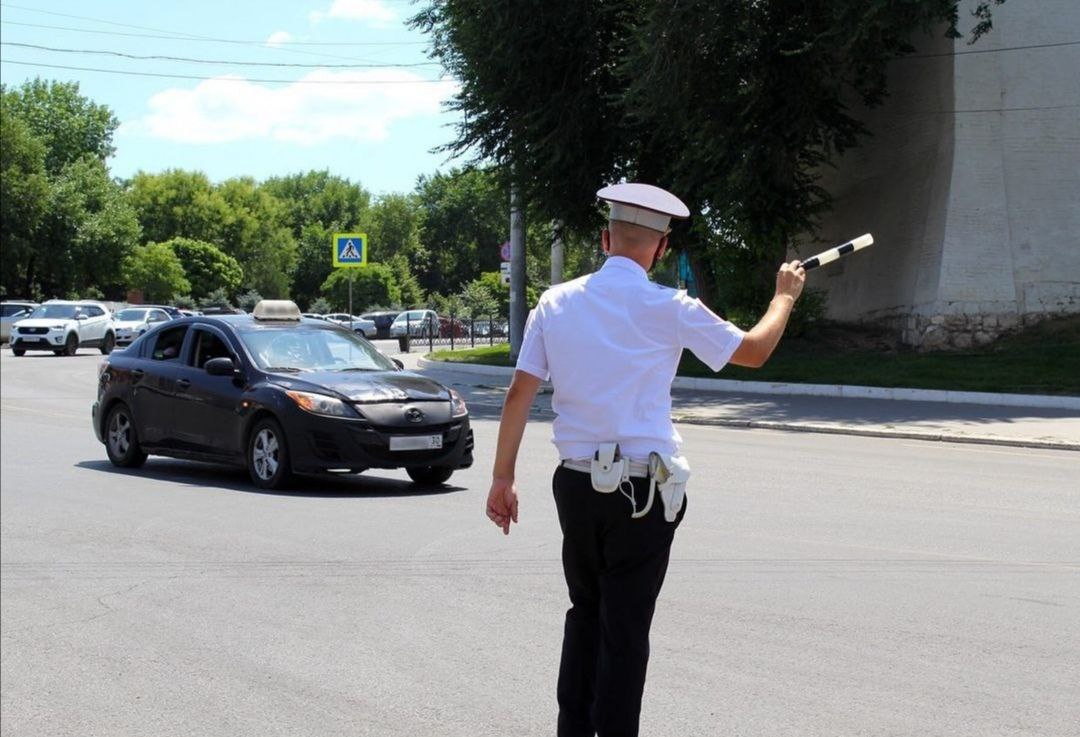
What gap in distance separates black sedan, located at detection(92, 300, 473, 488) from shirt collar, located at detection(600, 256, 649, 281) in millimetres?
7495

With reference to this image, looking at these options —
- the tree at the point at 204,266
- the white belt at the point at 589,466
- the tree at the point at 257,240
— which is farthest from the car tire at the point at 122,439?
the tree at the point at 257,240

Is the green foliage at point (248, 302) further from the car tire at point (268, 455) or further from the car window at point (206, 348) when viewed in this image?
the car tire at point (268, 455)

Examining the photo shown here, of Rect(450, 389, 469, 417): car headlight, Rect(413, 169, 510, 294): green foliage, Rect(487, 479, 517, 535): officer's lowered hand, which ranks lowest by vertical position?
Rect(450, 389, 469, 417): car headlight

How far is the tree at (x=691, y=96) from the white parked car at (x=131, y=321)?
63.5 feet

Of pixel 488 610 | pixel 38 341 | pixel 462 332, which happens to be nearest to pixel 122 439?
pixel 488 610

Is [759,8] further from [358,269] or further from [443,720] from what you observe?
[358,269]

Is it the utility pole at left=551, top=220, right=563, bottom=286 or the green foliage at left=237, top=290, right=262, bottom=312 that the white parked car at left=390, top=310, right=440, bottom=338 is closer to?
the green foliage at left=237, top=290, right=262, bottom=312

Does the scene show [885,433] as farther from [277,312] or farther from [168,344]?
[168,344]

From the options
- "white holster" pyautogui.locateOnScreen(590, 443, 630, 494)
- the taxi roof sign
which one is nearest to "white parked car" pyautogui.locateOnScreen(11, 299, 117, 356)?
the taxi roof sign

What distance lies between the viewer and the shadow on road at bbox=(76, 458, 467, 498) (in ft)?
38.9

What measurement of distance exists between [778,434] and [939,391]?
4.53 meters

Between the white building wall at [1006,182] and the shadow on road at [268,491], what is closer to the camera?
the shadow on road at [268,491]

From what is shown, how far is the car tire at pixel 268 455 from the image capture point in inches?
468

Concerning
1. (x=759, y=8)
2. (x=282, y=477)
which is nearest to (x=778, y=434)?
(x=282, y=477)
